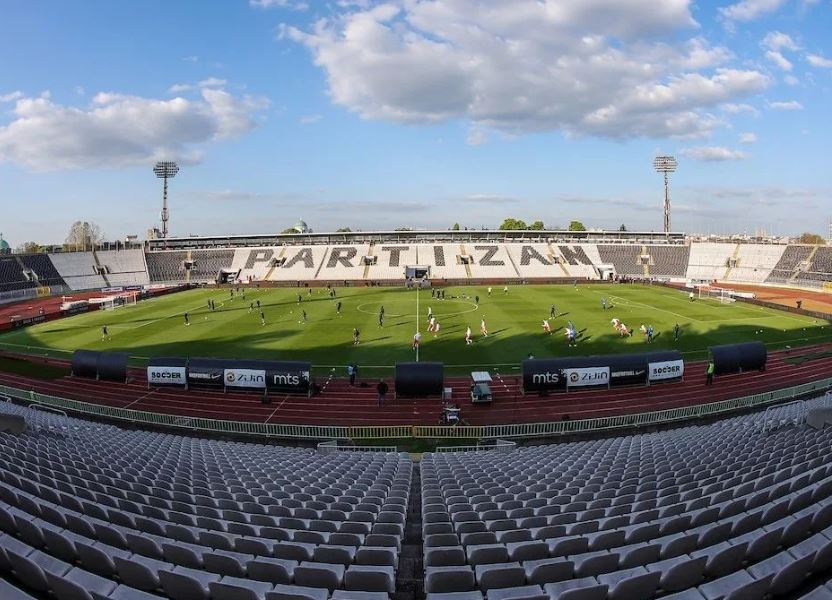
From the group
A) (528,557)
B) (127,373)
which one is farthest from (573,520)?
(127,373)

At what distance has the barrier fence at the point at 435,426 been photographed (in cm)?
2103

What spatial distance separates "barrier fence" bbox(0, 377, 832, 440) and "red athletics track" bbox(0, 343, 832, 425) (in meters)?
1.25

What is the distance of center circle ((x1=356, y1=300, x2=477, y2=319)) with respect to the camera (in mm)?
48000

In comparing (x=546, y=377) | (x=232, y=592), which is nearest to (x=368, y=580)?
(x=232, y=592)

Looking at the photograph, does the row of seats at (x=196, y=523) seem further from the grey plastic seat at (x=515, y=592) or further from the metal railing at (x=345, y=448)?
the metal railing at (x=345, y=448)

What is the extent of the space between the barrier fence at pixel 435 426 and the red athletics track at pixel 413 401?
1.25 metres

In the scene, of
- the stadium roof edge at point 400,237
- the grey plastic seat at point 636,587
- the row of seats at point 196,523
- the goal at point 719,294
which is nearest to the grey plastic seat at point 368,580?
the row of seats at point 196,523

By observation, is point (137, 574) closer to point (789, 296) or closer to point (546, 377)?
point (546, 377)

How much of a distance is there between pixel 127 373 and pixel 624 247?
84.0 metres

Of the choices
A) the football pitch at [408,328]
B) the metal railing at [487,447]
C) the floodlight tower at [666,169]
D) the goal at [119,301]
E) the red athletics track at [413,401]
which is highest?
the floodlight tower at [666,169]

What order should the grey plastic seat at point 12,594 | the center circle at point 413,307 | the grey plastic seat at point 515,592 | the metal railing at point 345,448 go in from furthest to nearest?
the center circle at point 413,307
the metal railing at point 345,448
the grey plastic seat at point 515,592
the grey plastic seat at point 12,594

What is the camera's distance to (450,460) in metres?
14.6

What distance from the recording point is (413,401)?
25.5 m

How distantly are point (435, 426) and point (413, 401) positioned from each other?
4023 mm
